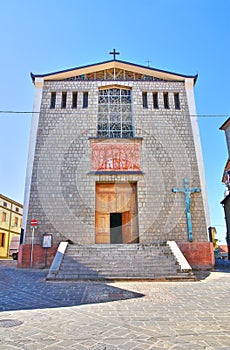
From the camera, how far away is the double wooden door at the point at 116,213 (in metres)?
12.1

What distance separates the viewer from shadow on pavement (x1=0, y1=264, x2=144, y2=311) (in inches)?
189

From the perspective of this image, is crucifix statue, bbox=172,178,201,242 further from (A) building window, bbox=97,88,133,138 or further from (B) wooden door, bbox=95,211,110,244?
(A) building window, bbox=97,88,133,138

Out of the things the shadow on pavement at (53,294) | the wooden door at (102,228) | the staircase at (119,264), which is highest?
the wooden door at (102,228)

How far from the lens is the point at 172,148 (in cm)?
1284

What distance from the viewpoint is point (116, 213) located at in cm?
1265

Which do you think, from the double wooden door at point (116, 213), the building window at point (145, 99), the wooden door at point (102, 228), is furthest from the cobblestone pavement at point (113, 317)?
the building window at point (145, 99)

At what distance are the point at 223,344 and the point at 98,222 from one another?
31.0ft

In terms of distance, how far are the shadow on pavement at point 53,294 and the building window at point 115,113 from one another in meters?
8.01

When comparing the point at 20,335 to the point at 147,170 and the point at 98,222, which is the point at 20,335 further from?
the point at 147,170

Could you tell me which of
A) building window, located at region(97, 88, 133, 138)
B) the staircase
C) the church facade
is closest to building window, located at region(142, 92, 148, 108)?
the church facade

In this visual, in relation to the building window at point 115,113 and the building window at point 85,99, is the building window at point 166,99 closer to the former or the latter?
the building window at point 115,113

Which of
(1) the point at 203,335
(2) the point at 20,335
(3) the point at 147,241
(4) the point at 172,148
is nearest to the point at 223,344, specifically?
(1) the point at 203,335

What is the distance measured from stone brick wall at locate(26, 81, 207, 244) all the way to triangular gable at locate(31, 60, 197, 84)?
53 centimetres

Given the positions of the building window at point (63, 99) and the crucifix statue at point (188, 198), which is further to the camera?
the building window at point (63, 99)
